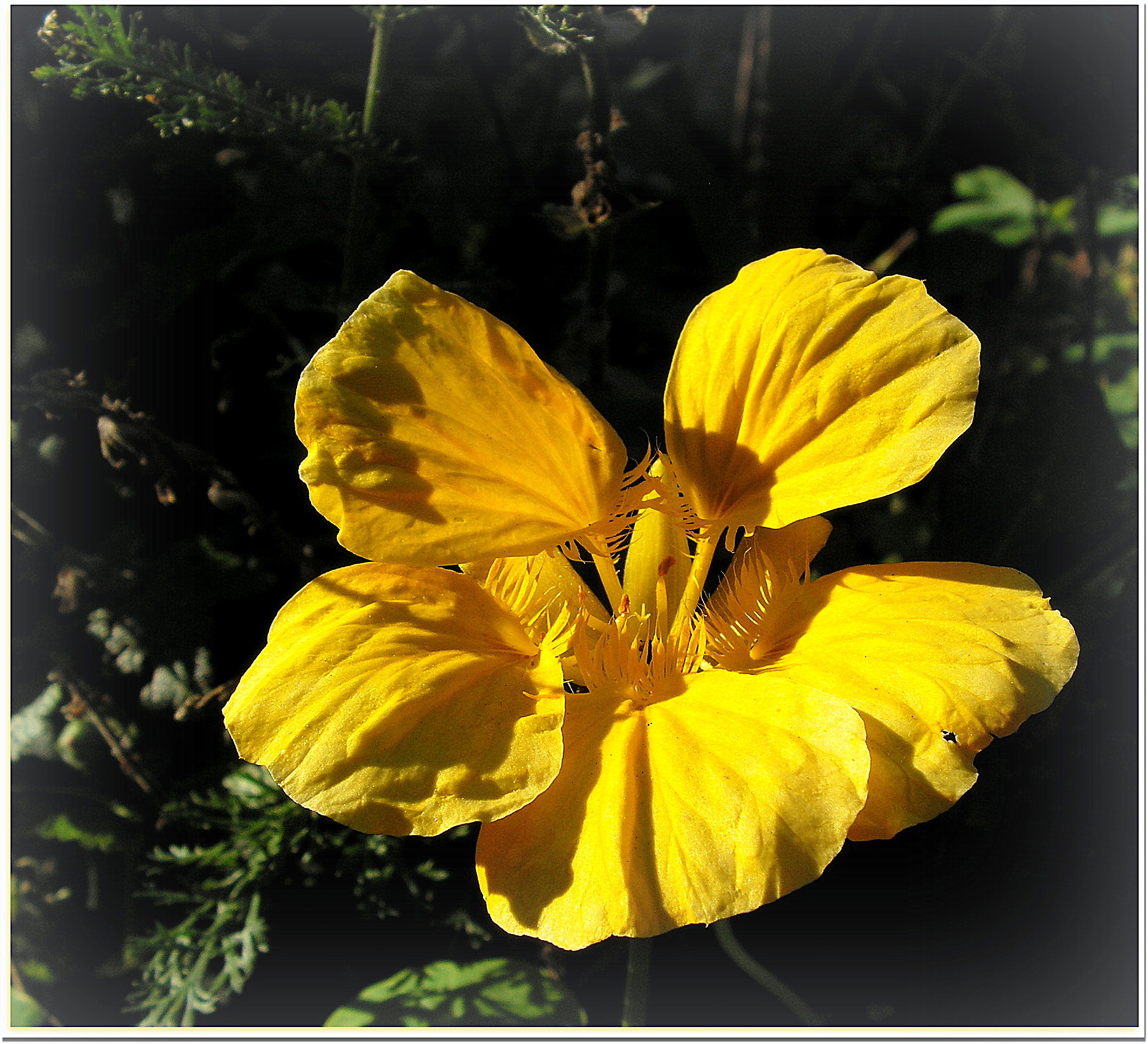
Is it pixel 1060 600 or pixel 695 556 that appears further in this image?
pixel 1060 600

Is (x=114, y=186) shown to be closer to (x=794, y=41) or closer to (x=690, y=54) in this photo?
(x=690, y=54)

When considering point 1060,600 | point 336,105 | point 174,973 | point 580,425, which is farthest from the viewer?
point 1060,600

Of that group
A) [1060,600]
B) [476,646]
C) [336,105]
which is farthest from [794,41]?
[476,646]

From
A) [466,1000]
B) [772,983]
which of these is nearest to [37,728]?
[466,1000]

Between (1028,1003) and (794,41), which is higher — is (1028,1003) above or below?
below

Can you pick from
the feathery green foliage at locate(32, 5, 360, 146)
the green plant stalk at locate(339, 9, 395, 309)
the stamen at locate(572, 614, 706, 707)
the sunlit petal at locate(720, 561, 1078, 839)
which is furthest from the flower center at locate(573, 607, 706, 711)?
the feathery green foliage at locate(32, 5, 360, 146)

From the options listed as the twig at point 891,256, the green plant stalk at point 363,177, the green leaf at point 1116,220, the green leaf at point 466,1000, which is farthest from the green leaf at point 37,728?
the green leaf at point 1116,220

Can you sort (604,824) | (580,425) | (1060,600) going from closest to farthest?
(604,824)
(580,425)
(1060,600)
